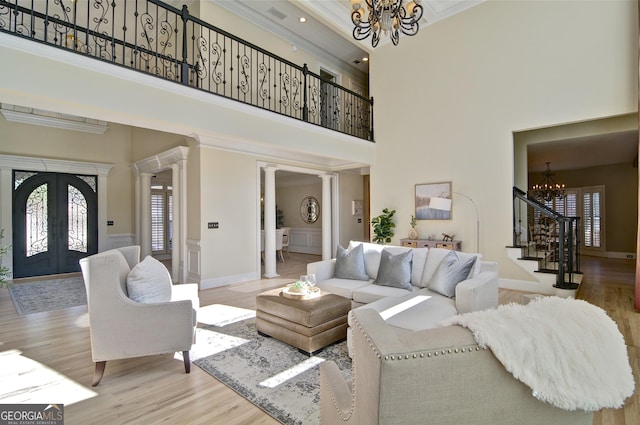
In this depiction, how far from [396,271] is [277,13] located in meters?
5.99

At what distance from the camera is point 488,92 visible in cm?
574

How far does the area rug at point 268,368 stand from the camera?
219 centimetres

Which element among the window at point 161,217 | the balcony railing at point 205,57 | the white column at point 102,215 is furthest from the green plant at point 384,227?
the white column at point 102,215

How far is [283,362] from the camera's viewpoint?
2.83 m

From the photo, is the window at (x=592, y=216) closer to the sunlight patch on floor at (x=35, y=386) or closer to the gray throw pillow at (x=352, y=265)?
the gray throw pillow at (x=352, y=265)

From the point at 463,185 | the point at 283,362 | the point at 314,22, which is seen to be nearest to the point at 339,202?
the point at 463,185

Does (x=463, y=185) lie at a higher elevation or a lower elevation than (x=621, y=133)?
lower

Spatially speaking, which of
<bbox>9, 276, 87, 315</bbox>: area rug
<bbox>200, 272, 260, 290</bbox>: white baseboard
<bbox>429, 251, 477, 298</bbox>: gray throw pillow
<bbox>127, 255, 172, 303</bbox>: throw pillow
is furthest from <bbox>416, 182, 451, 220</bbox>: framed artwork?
<bbox>9, 276, 87, 315</bbox>: area rug

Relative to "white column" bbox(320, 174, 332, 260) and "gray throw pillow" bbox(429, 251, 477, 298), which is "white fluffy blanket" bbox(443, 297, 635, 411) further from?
"white column" bbox(320, 174, 332, 260)

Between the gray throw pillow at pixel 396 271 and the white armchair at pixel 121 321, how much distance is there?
2.22 metres

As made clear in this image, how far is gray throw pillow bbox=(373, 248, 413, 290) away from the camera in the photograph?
370 centimetres

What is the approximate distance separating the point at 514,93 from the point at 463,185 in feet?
5.88

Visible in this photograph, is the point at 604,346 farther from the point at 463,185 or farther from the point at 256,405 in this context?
the point at 463,185

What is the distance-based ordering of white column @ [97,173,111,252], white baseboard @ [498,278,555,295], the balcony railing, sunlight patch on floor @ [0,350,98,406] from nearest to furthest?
sunlight patch on floor @ [0,350,98,406]
white baseboard @ [498,278,555,295]
the balcony railing
white column @ [97,173,111,252]
